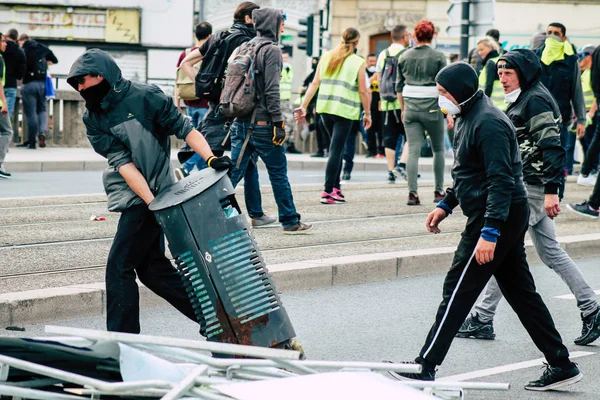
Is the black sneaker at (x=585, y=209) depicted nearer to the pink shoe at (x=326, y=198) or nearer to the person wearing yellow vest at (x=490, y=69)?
the person wearing yellow vest at (x=490, y=69)

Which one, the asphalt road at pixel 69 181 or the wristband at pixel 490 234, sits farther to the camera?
the asphalt road at pixel 69 181

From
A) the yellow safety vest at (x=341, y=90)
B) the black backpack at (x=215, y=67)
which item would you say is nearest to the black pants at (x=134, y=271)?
the black backpack at (x=215, y=67)

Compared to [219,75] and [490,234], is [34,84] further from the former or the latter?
[490,234]

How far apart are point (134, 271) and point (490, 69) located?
892cm

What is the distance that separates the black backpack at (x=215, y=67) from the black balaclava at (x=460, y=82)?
14.7 ft

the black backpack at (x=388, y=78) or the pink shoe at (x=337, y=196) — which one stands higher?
the black backpack at (x=388, y=78)

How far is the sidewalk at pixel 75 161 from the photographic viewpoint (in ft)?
56.0

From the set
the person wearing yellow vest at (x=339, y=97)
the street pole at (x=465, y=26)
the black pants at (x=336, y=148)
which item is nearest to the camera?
the black pants at (x=336, y=148)

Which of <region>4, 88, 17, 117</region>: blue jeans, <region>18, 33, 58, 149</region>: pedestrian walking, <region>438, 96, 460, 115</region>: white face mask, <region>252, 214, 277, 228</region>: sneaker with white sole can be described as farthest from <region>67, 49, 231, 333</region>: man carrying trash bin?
<region>18, 33, 58, 149</region>: pedestrian walking

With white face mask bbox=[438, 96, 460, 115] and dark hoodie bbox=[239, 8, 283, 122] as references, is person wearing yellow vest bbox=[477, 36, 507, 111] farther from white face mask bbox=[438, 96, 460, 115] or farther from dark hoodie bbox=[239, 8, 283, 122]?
white face mask bbox=[438, 96, 460, 115]

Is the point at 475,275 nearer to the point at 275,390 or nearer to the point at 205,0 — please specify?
the point at 275,390

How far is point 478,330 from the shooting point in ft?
22.1

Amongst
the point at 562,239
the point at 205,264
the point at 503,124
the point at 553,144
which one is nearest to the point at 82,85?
the point at 205,264

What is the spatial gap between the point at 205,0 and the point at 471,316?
3069cm
